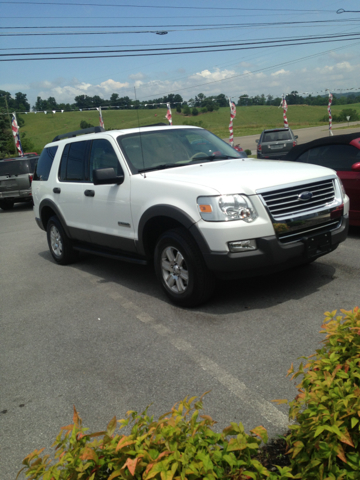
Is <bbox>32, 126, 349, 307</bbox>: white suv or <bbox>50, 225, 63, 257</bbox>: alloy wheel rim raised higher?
<bbox>32, 126, 349, 307</bbox>: white suv

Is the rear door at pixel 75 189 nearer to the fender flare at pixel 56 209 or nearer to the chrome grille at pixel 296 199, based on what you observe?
the fender flare at pixel 56 209

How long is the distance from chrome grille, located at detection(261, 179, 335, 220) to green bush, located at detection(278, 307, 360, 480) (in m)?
2.74

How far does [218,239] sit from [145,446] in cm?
310

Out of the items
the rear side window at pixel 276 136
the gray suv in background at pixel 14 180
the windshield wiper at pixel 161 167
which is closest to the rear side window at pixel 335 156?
the windshield wiper at pixel 161 167

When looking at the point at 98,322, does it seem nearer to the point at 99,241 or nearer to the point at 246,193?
the point at 99,241

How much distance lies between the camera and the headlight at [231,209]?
4625mm

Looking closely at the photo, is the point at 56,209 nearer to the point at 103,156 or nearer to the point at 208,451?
the point at 103,156

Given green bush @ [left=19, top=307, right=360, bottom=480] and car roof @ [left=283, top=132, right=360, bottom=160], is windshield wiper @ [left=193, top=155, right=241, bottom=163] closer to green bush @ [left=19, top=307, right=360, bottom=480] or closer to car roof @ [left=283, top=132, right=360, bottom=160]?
car roof @ [left=283, top=132, right=360, bottom=160]

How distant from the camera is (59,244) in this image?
7949 mm

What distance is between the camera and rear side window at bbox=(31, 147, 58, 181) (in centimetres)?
786

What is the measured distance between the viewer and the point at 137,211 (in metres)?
5.60

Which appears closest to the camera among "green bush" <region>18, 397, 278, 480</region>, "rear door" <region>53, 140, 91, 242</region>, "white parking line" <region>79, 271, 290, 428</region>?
"green bush" <region>18, 397, 278, 480</region>

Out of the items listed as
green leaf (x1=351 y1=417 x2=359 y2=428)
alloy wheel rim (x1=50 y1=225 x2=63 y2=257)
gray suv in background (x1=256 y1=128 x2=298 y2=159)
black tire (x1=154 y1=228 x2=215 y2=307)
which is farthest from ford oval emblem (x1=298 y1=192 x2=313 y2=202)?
gray suv in background (x1=256 y1=128 x2=298 y2=159)

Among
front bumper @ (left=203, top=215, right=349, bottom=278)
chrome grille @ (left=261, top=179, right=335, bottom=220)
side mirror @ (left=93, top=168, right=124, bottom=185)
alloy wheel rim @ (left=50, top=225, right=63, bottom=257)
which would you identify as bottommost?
alloy wheel rim @ (left=50, top=225, right=63, bottom=257)
